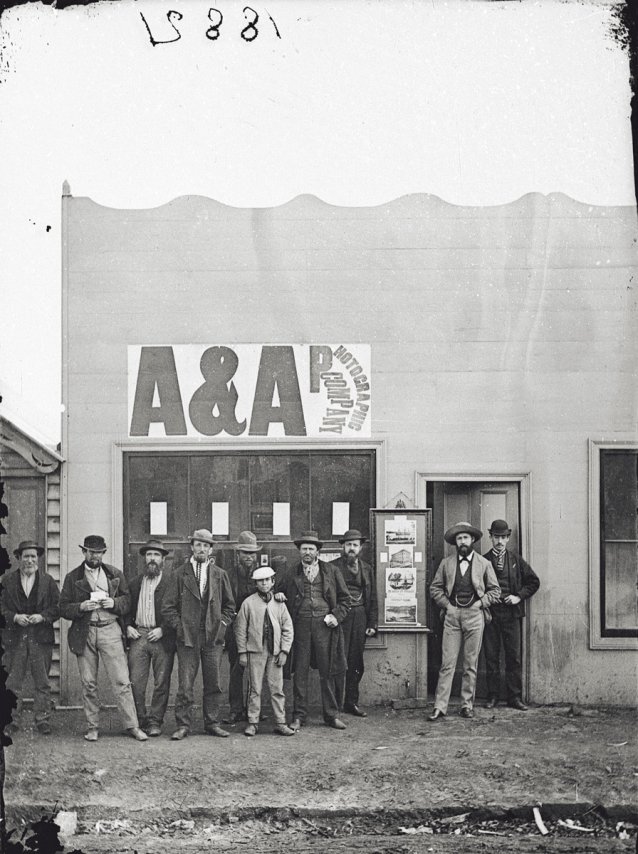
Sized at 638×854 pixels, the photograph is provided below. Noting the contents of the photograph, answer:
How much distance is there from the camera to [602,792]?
6492mm

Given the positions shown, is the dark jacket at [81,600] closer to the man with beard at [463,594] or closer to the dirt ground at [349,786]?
the dirt ground at [349,786]

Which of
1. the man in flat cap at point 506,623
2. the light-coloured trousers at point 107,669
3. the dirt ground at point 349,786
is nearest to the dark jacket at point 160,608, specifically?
the light-coloured trousers at point 107,669

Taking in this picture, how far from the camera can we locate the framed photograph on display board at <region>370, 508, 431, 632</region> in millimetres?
7305

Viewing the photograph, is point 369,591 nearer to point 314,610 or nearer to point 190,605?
point 314,610

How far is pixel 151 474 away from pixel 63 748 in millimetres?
2061

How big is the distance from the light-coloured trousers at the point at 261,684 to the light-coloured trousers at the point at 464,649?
3.85 feet

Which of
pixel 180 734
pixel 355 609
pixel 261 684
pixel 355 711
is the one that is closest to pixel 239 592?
pixel 261 684

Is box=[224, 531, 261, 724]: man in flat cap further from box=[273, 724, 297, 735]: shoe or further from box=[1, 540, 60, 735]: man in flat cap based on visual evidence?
box=[1, 540, 60, 735]: man in flat cap

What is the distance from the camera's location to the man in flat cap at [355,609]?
7.25 m

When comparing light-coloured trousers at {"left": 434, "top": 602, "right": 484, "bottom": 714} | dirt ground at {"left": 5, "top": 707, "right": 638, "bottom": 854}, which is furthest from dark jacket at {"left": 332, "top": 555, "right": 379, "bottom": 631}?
dirt ground at {"left": 5, "top": 707, "right": 638, "bottom": 854}

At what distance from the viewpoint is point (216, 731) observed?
6953 mm

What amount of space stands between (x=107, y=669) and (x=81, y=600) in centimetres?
56

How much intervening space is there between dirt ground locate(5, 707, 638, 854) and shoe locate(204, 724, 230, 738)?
2.5 inches

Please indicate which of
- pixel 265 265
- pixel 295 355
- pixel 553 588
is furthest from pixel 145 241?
pixel 553 588
